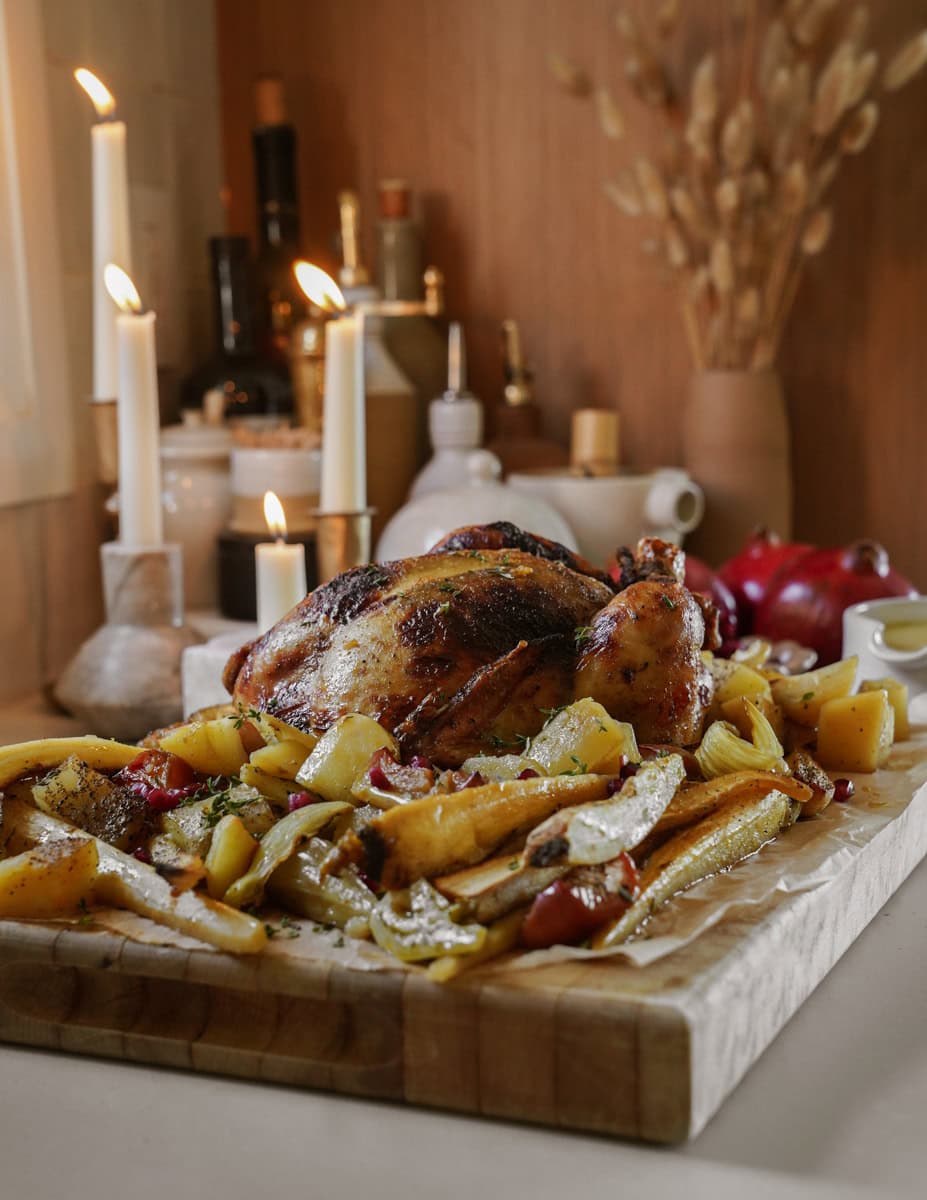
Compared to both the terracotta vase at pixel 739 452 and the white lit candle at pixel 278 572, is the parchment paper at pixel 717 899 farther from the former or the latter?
the terracotta vase at pixel 739 452

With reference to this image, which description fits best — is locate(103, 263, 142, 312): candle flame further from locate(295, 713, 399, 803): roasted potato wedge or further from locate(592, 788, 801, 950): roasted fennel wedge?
locate(592, 788, 801, 950): roasted fennel wedge

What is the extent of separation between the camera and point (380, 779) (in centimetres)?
98

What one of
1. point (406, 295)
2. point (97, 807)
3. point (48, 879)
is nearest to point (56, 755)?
point (97, 807)

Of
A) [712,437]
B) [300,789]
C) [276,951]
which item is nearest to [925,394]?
[712,437]

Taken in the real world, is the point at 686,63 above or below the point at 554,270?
above

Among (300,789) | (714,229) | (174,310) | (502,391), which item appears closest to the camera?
(300,789)

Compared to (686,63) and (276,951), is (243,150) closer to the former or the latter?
(686,63)

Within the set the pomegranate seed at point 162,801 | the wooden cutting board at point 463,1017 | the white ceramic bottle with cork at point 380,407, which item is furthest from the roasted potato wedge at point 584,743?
the white ceramic bottle with cork at point 380,407

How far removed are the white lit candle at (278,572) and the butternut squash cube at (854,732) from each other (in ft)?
2.04

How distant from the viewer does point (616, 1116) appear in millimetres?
780

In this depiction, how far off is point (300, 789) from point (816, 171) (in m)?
1.81

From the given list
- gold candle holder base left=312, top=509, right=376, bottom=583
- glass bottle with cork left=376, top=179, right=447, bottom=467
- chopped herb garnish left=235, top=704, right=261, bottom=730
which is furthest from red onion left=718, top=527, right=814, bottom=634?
chopped herb garnish left=235, top=704, right=261, bottom=730

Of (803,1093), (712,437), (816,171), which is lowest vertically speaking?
(803,1093)

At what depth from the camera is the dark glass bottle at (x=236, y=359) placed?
2.46 m
